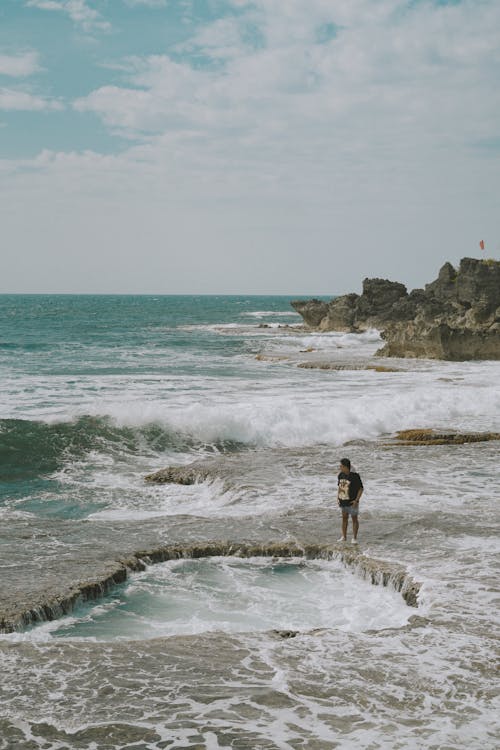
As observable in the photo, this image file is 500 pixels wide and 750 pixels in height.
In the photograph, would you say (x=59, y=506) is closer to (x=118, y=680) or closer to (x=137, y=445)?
(x=137, y=445)

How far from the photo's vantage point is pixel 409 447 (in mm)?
19375

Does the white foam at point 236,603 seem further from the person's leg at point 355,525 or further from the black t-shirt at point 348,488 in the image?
the black t-shirt at point 348,488

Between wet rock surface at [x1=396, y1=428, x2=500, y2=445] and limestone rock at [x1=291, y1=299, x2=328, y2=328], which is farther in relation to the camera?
limestone rock at [x1=291, y1=299, x2=328, y2=328]

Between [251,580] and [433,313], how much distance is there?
135 feet

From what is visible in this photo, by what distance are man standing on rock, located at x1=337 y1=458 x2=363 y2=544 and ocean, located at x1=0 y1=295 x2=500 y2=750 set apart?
13.0 inches

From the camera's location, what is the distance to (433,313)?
162 feet

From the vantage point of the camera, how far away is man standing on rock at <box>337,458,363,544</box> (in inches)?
471

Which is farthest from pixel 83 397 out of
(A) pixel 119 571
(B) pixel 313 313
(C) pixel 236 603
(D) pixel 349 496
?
(B) pixel 313 313

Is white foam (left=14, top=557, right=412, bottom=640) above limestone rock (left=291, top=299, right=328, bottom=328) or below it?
below

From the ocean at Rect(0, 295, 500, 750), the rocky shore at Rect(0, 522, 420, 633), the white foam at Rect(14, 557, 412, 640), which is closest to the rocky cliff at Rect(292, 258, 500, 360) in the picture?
the ocean at Rect(0, 295, 500, 750)

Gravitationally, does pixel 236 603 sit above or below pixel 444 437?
below

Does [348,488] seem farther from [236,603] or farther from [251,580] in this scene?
[236,603]

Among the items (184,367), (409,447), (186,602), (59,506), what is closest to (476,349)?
(184,367)

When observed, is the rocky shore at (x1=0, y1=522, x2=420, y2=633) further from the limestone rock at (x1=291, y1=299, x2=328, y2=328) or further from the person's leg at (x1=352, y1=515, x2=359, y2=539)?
the limestone rock at (x1=291, y1=299, x2=328, y2=328)
